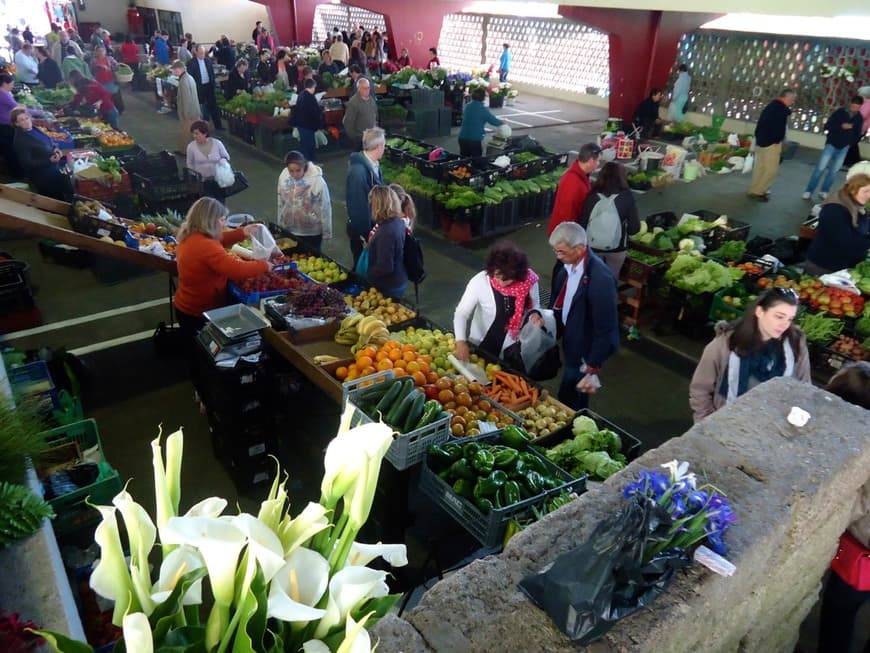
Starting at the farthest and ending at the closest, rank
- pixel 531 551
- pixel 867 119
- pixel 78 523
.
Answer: pixel 867 119 < pixel 78 523 < pixel 531 551

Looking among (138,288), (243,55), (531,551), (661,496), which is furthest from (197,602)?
(243,55)

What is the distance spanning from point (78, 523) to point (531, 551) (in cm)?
274

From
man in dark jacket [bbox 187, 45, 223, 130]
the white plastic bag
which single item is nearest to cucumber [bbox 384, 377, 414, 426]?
the white plastic bag

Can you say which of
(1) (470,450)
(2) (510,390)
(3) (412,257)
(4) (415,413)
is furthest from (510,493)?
(3) (412,257)

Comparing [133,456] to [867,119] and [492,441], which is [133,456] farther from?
[867,119]

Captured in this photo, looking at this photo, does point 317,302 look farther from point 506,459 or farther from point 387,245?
point 506,459

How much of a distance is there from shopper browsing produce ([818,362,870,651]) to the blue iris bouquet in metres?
1.20

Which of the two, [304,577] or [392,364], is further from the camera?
[392,364]

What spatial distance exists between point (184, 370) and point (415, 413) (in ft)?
10.8

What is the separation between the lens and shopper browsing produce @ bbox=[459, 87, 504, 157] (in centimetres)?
1017

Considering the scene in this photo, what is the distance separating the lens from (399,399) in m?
3.61

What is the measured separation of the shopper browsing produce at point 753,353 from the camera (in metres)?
3.52

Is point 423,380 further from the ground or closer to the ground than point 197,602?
closer to the ground

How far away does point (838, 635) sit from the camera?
3229 millimetres
